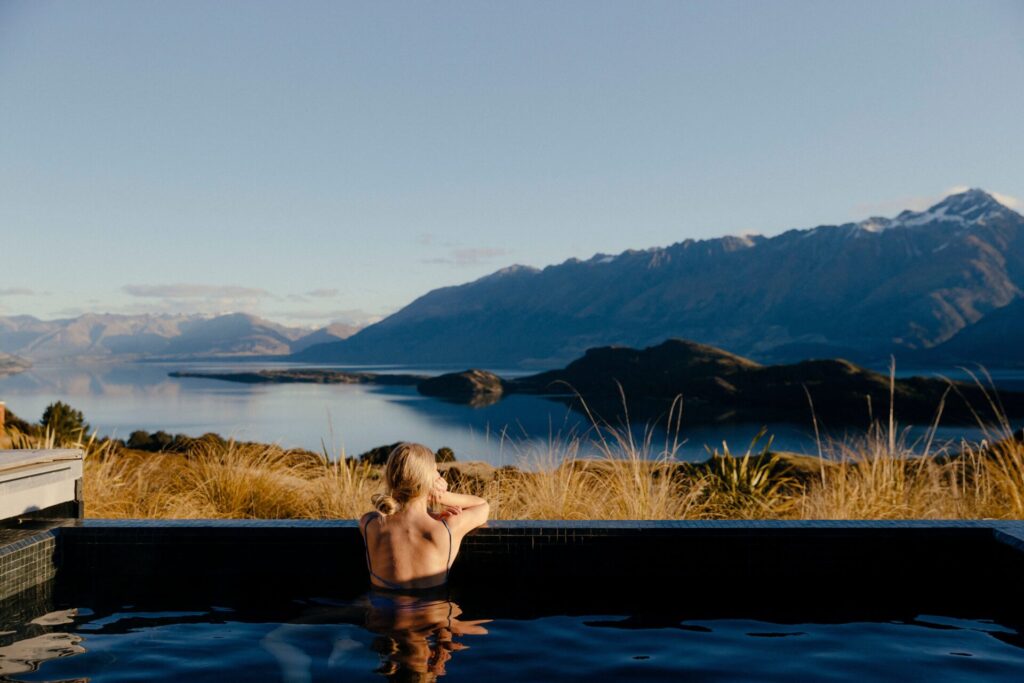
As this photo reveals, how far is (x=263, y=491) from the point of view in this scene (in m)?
6.28

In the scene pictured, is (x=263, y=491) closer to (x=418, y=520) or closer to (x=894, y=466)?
(x=418, y=520)

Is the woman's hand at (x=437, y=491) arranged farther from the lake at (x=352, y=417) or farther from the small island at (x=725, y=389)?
the small island at (x=725, y=389)

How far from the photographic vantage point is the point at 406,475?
3271 millimetres

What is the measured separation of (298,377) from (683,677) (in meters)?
105

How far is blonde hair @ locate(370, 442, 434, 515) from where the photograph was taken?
3258 mm

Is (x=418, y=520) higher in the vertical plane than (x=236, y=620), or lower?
higher

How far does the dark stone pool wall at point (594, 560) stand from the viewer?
399cm

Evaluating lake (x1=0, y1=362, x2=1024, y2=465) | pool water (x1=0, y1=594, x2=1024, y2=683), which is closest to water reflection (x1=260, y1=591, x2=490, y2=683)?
pool water (x1=0, y1=594, x2=1024, y2=683)

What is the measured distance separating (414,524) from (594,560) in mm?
1050

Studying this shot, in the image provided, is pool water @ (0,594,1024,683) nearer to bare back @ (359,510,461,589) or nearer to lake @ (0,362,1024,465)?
bare back @ (359,510,461,589)

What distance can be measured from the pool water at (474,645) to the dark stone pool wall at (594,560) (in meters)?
0.17

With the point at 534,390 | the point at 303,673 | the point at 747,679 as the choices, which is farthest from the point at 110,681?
the point at 534,390

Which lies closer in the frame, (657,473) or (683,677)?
(683,677)

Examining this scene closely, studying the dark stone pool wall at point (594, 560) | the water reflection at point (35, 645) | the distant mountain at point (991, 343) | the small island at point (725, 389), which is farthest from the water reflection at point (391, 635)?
the distant mountain at point (991, 343)
